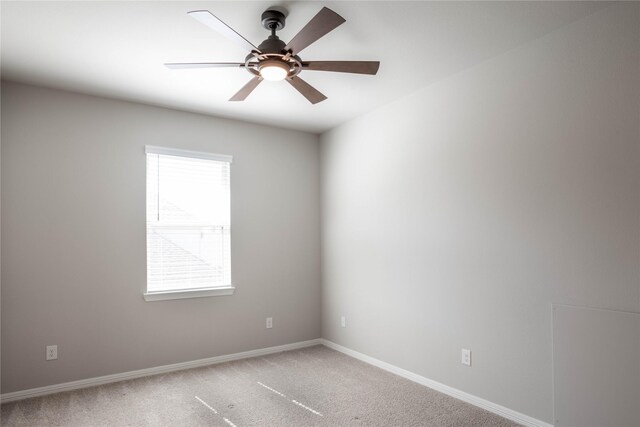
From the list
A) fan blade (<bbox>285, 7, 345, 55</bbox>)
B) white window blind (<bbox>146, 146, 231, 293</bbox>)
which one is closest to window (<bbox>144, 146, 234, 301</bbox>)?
white window blind (<bbox>146, 146, 231, 293</bbox>)

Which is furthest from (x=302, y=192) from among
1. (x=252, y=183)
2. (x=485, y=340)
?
(x=485, y=340)

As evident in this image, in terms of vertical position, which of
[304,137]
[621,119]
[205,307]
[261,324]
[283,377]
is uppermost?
[304,137]

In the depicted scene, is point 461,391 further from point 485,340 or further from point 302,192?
point 302,192

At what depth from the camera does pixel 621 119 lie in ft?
7.59

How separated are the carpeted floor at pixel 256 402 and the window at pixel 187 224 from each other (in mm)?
861

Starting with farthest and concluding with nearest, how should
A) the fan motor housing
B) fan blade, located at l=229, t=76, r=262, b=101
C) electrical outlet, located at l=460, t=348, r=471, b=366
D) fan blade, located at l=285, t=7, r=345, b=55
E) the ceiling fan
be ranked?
electrical outlet, located at l=460, t=348, r=471, b=366, fan blade, located at l=229, t=76, r=262, b=101, the fan motor housing, the ceiling fan, fan blade, located at l=285, t=7, r=345, b=55

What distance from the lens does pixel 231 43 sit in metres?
2.72

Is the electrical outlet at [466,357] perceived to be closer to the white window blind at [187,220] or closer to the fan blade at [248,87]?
the white window blind at [187,220]

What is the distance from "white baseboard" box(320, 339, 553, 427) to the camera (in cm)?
273

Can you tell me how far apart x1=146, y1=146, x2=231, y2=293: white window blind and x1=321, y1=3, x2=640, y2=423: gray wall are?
58.9 inches

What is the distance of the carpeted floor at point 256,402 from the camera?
2.83 metres

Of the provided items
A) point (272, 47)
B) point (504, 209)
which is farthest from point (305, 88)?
point (504, 209)

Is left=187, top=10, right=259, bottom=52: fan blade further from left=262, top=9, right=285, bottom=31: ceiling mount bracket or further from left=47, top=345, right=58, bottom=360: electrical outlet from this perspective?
left=47, top=345, right=58, bottom=360: electrical outlet

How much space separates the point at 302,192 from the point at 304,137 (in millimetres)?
679
